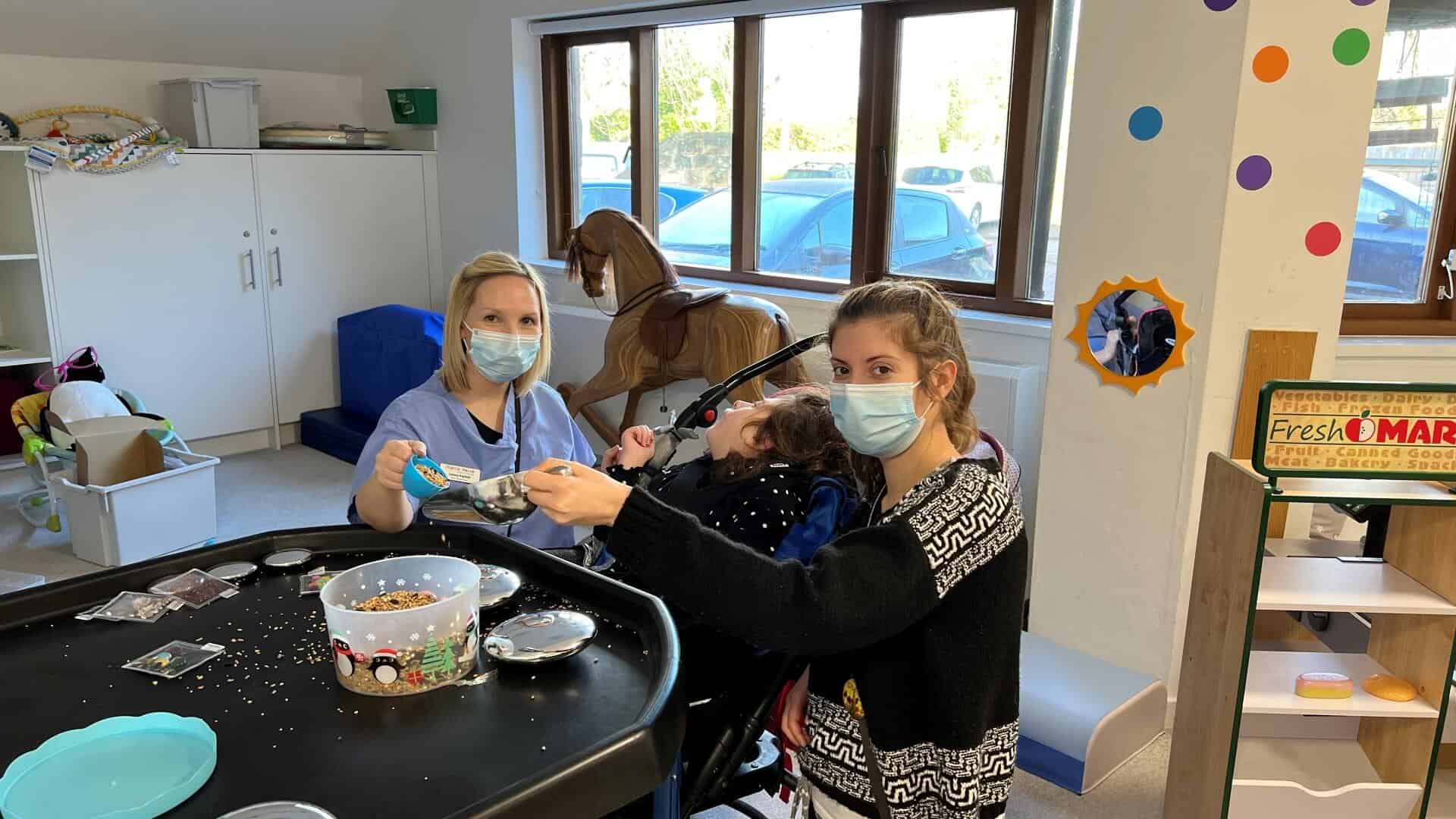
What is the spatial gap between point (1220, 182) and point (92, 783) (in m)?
2.19

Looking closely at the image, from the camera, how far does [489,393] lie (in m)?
2.05

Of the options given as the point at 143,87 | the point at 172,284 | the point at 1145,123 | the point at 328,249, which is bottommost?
the point at 172,284

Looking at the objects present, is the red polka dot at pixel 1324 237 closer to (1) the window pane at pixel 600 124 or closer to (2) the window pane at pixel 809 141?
(2) the window pane at pixel 809 141

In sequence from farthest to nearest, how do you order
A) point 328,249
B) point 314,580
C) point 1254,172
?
point 328,249 < point 1254,172 < point 314,580

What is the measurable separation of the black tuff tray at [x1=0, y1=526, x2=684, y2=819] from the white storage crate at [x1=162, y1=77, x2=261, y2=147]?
11.8 feet

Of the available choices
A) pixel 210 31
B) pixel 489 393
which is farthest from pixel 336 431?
pixel 489 393

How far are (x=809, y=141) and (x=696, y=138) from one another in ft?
1.88

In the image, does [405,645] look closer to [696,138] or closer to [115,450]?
[115,450]

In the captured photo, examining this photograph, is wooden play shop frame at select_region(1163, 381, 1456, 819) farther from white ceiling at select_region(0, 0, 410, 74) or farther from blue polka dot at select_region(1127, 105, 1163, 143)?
white ceiling at select_region(0, 0, 410, 74)

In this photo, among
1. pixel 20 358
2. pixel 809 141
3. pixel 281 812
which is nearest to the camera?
pixel 281 812

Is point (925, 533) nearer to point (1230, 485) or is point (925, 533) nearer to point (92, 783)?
point (92, 783)

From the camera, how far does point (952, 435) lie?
136cm

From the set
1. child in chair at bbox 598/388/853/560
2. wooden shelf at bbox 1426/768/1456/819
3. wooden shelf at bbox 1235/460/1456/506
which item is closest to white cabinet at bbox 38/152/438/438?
child in chair at bbox 598/388/853/560

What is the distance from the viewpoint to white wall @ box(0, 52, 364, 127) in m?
4.32
